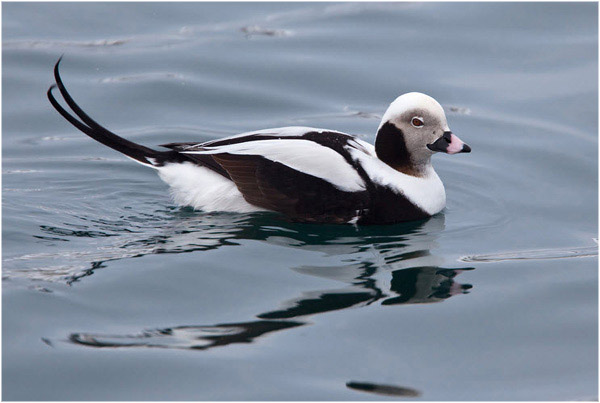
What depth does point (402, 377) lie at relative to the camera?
456 cm

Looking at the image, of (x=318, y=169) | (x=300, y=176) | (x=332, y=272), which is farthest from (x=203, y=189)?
(x=332, y=272)

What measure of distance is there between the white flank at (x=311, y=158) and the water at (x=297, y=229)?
31cm

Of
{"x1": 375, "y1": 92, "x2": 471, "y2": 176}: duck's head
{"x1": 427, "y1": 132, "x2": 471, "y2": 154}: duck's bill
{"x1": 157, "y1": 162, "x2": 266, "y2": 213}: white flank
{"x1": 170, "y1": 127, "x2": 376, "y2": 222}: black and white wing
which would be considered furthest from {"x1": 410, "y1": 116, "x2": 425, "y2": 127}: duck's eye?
{"x1": 157, "y1": 162, "x2": 266, "y2": 213}: white flank

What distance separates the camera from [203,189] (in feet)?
21.6

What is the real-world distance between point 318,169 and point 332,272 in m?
0.89

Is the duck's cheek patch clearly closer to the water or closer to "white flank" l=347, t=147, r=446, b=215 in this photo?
"white flank" l=347, t=147, r=446, b=215

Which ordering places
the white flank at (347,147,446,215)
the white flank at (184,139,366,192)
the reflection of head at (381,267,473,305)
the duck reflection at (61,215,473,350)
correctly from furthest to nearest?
the white flank at (347,147,446,215) < the white flank at (184,139,366,192) < the reflection of head at (381,267,473,305) < the duck reflection at (61,215,473,350)

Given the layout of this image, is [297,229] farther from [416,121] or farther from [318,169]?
[416,121]

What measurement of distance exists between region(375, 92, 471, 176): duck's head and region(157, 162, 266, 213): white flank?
36.3 inches

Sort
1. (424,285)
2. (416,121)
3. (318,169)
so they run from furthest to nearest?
1. (416,121)
2. (318,169)
3. (424,285)

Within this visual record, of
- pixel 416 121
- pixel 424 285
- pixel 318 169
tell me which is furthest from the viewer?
pixel 416 121

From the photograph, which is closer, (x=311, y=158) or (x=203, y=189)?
(x=311, y=158)

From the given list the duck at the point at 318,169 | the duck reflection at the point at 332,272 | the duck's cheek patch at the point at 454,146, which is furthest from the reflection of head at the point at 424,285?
the duck's cheek patch at the point at 454,146

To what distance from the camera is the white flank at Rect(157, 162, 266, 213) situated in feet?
21.4
